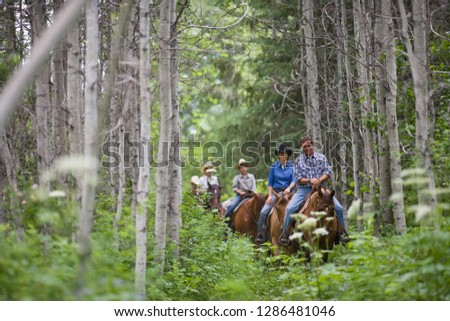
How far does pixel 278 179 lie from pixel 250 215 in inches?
88.9

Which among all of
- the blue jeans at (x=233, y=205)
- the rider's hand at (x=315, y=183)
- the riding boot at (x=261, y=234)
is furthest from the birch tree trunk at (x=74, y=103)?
the blue jeans at (x=233, y=205)

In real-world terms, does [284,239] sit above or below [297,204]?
below

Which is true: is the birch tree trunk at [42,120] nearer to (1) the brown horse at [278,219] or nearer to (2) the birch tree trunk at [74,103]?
(2) the birch tree trunk at [74,103]

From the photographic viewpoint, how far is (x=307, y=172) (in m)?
13.0

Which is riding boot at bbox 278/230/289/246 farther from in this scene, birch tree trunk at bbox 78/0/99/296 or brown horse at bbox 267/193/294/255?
birch tree trunk at bbox 78/0/99/296

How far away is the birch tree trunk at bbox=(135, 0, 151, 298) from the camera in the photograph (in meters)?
8.41

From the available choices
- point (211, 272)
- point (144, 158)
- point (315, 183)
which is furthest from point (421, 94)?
point (211, 272)

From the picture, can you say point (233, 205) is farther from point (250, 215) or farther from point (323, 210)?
point (323, 210)

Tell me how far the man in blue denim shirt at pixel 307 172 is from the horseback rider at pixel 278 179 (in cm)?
234

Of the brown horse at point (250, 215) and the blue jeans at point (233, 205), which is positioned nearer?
the brown horse at point (250, 215)

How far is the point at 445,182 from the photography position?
1020 cm

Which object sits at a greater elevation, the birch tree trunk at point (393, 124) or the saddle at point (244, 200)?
the birch tree trunk at point (393, 124)

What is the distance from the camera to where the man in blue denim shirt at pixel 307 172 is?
1281cm
